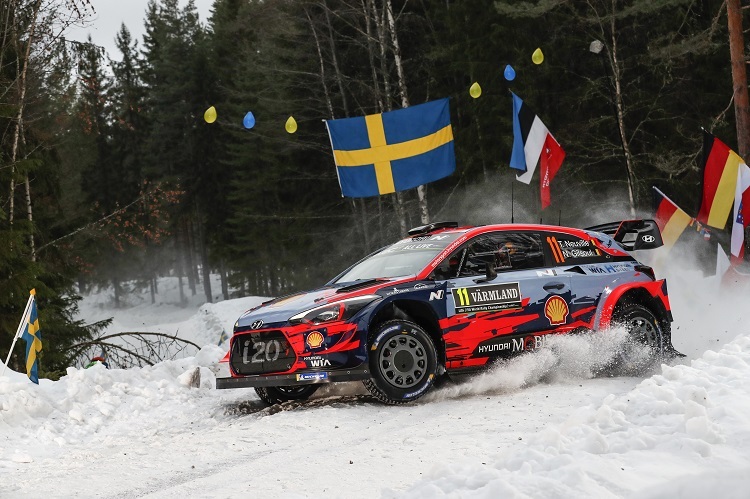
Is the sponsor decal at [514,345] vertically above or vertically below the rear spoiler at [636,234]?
below

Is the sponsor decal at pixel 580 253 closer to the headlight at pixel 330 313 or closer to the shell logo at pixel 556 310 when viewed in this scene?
the shell logo at pixel 556 310

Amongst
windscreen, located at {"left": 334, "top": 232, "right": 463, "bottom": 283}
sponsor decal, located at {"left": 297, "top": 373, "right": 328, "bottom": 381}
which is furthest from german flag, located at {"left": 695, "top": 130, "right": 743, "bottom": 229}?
sponsor decal, located at {"left": 297, "top": 373, "right": 328, "bottom": 381}

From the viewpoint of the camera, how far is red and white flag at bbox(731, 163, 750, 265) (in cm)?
1439

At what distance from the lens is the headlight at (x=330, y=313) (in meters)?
8.08

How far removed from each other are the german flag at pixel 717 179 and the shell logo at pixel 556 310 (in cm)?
673

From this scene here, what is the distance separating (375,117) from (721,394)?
1189 cm

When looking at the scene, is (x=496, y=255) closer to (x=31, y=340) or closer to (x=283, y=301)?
(x=283, y=301)

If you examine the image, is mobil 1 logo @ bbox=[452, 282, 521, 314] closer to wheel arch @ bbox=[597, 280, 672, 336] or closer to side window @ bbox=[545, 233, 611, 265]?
side window @ bbox=[545, 233, 611, 265]

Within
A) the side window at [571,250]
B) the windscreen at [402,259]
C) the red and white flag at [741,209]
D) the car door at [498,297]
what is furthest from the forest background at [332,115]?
the side window at [571,250]

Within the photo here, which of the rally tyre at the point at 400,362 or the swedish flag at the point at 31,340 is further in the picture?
the swedish flag at the point at 31,340

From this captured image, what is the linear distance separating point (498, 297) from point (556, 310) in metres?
0.75

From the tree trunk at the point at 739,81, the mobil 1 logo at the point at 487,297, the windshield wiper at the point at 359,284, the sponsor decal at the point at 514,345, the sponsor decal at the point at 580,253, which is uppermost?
the tree trunk at the point at 739,81

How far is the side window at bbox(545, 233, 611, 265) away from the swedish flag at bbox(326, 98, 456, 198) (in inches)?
305

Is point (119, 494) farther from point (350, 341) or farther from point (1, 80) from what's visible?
point (1, 80)
